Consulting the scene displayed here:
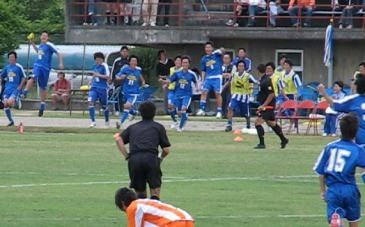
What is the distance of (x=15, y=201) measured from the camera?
18219 mm

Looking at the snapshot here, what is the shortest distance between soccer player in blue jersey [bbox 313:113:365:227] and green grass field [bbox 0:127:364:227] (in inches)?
94.4

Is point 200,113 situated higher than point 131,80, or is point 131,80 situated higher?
point 131,80

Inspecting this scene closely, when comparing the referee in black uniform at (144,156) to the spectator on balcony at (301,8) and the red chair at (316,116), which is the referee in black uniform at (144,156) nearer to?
the red chair at (316,116)

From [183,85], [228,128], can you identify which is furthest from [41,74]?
[228,128]

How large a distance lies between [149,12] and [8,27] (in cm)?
1072

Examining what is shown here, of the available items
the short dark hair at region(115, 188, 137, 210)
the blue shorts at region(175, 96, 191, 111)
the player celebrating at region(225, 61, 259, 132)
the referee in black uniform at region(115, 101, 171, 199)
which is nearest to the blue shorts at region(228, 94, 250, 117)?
the player celebrating at region(225, 61, 259, 132)

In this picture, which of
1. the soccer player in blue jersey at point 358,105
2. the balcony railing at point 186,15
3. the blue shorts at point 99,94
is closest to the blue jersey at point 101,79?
the blue shorts at point 99,94

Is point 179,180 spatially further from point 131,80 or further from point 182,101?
point 131,80

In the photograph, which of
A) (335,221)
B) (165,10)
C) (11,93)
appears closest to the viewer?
(335,221)

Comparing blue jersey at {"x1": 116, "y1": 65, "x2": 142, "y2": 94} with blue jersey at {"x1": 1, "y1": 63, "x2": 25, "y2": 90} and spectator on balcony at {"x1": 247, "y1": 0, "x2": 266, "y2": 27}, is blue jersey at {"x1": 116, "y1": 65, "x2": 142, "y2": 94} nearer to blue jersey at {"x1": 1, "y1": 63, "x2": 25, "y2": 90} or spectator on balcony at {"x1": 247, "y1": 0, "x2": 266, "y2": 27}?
blue jersey at {"x1": 1, "y1": 63, "x2": 25, "y2": 90}

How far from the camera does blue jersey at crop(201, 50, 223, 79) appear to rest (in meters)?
34.5

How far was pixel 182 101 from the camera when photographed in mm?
32375

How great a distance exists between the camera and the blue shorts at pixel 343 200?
13.7 metres

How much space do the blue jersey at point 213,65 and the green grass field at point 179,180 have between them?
159 inches
